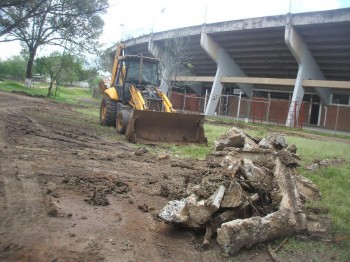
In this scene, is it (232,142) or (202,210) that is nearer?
(202,210)

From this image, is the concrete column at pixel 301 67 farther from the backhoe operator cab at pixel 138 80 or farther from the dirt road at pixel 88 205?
the dirt road at pixel 88 205

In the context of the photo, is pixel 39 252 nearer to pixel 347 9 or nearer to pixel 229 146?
pixel 229 146

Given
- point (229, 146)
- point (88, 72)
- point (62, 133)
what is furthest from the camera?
point (88, 72)

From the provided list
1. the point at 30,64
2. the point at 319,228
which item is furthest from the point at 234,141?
the point at 30,64

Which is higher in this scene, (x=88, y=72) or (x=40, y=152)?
(x=88, y=72)

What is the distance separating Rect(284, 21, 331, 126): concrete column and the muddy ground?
17.2 meters

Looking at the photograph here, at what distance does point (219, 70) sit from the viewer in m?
31.4

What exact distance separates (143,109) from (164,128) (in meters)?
0.97

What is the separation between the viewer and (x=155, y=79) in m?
14.1

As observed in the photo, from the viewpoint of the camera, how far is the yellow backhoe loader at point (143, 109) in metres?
11.6

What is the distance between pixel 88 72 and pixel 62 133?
87.0 feet

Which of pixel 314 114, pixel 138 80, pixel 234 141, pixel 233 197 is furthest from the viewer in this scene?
pixel 314 114

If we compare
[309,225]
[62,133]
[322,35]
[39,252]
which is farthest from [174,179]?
[322,35]

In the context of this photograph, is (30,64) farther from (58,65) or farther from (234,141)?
(234,141)
